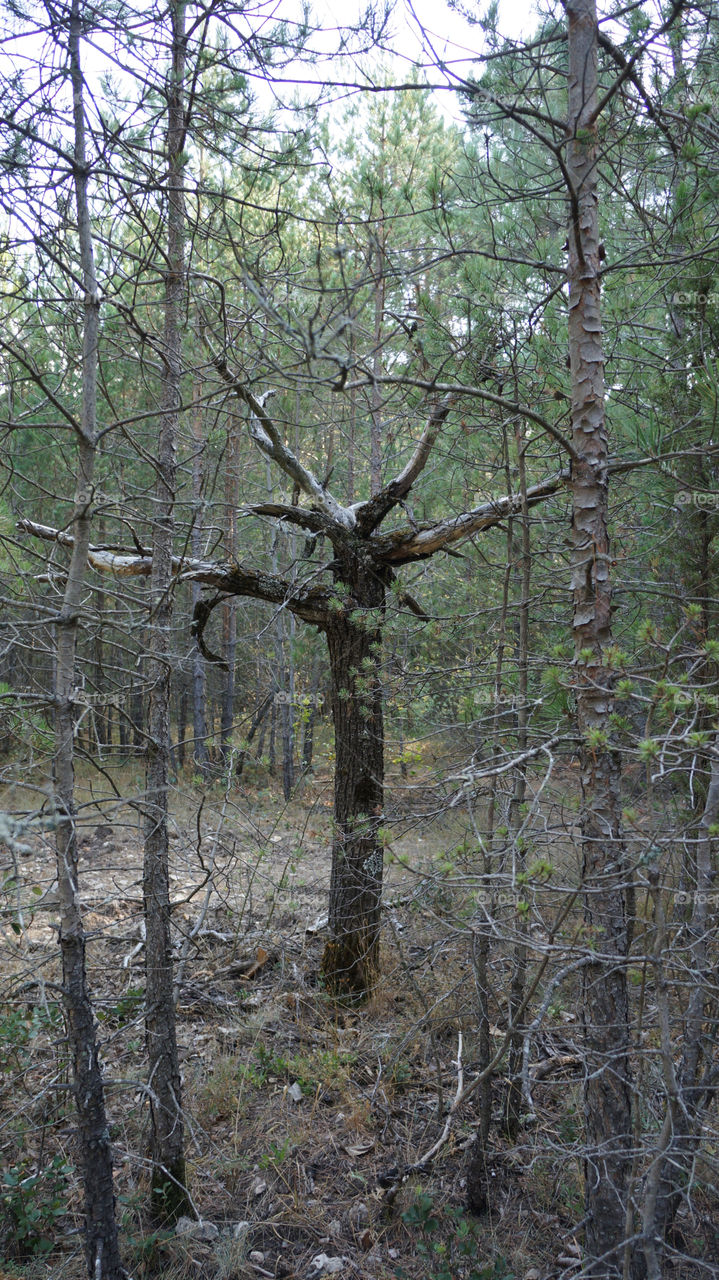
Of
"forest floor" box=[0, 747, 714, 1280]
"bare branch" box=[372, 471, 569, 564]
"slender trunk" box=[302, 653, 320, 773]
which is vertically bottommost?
"forest floor" box=[0, 747, 714, 1280]

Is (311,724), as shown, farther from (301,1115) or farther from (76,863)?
(76,863)

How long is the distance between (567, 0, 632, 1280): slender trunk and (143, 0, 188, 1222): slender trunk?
5.78 ft

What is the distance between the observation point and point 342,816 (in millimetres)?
5367

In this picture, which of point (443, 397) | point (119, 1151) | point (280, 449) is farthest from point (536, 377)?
point (119, 1151)

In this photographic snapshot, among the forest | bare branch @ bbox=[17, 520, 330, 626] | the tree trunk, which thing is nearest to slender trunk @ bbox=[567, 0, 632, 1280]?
the forest

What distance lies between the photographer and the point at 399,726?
505cm

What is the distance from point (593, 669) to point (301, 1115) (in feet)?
10.7

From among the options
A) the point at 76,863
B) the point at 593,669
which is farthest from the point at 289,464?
the point at 76,863

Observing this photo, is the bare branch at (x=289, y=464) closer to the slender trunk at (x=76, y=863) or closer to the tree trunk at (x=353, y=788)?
the tree trunk at (x=353, y=788)

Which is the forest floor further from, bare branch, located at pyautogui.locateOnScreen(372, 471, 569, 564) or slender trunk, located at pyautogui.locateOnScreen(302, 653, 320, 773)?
slender trunk, located at pyautogui.locateOnScreen(302, 653, 320, 773)

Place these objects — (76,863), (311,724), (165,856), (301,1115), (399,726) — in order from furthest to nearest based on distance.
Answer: (311,724), (399,726), (301,1115), (165,856), (76,863)

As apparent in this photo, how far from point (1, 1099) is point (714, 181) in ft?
19.6

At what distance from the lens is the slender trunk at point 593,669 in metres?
2.66

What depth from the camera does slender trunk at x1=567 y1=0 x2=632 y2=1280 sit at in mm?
2662
